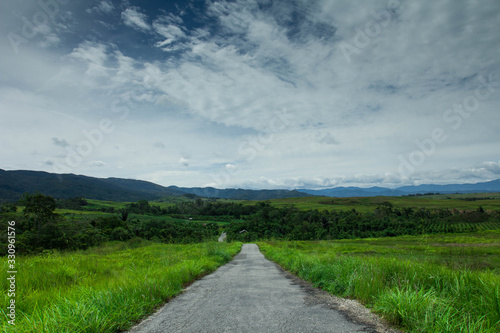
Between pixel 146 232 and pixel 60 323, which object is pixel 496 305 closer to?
pixel 60 323

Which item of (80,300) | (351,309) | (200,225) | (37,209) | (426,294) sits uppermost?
(426,294)

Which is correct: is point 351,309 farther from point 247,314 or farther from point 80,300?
point 80,300

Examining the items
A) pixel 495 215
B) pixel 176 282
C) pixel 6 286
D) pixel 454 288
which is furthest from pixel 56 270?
pixel 495 215

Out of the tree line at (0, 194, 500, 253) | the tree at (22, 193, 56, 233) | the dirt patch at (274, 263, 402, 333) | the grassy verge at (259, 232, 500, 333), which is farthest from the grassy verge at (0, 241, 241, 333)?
the tree at (22, 193, 56, 233)

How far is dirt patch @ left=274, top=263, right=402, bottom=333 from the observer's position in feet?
13.5

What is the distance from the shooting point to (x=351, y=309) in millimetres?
5105

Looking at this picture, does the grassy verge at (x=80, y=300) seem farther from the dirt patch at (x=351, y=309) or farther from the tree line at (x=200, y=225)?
the tree line at (x=200, y=225)

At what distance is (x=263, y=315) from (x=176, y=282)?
3698 millimetres

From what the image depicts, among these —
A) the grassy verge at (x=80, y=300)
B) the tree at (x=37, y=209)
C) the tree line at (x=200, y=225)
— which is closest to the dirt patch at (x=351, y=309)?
the grassy verge at (x=80, y=300)

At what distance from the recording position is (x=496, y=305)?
3729mm

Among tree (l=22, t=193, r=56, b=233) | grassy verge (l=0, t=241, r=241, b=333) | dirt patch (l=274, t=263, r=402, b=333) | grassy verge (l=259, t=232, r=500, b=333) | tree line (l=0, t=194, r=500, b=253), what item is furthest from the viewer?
tree (l=22, t=193, r=56, b=233)

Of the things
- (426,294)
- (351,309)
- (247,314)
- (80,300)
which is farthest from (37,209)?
(426,294)

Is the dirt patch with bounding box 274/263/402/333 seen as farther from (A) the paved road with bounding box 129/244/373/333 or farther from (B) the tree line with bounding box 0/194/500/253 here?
(B) the tree line with bounding box 0/194/500/253

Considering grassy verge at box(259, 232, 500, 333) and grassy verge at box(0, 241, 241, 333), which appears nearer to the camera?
grassy verge at box(259, 232, 500, 333)
